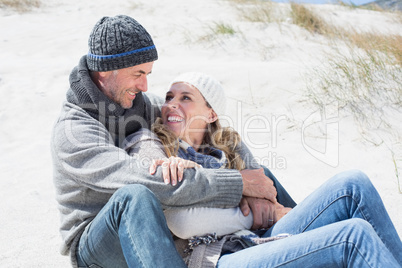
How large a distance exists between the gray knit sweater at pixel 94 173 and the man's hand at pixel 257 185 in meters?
0.15

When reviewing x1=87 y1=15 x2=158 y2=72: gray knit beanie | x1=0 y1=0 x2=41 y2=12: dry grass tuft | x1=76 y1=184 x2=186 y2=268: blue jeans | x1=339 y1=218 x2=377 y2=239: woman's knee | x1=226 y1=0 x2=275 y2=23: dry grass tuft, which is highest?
x1=87 y1=15 x2=158 y2=72: gray knit beanie

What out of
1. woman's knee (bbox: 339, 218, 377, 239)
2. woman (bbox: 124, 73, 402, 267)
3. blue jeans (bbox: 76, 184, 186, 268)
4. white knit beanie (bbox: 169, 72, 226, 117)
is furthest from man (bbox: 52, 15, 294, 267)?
woman's knee (bbox: 339, 218, 377, 239)

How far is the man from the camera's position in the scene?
1.86 metres

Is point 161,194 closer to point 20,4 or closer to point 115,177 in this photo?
point 115,177

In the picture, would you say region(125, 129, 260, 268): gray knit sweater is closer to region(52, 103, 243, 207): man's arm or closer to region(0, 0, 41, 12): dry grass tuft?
region(52, 103, 243, 207): man's arm

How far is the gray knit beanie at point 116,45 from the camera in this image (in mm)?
2473

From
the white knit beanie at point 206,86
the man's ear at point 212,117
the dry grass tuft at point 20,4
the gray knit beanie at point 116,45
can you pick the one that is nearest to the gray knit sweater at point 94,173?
the gray knit beanie at point 116,45

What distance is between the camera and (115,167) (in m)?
2.09

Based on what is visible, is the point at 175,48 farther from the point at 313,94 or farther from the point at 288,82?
the point at 313,94

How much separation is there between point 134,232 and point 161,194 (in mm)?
289

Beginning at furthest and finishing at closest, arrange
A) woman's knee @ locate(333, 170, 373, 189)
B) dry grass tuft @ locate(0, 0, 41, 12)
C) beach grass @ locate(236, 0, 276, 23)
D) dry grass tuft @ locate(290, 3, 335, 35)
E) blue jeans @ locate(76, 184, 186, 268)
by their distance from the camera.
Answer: dry grass tuft @ locate(0, 0, 41, 12), beach grass @ locate(236, 0, 276, 23), dry grass tuft @ locate(290, 3, 335, 35), woman's knee @ locate(333, 170, 373, 189), blue jeans @ locate(76, 184, 186, 268)

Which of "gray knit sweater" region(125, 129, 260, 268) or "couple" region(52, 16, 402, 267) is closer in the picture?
"couple" region(52, 16, 402, 267)

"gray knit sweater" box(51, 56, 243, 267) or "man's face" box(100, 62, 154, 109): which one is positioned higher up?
"man's face" box(100, 62, 154, 109)

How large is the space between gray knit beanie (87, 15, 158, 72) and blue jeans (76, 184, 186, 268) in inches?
34.1
